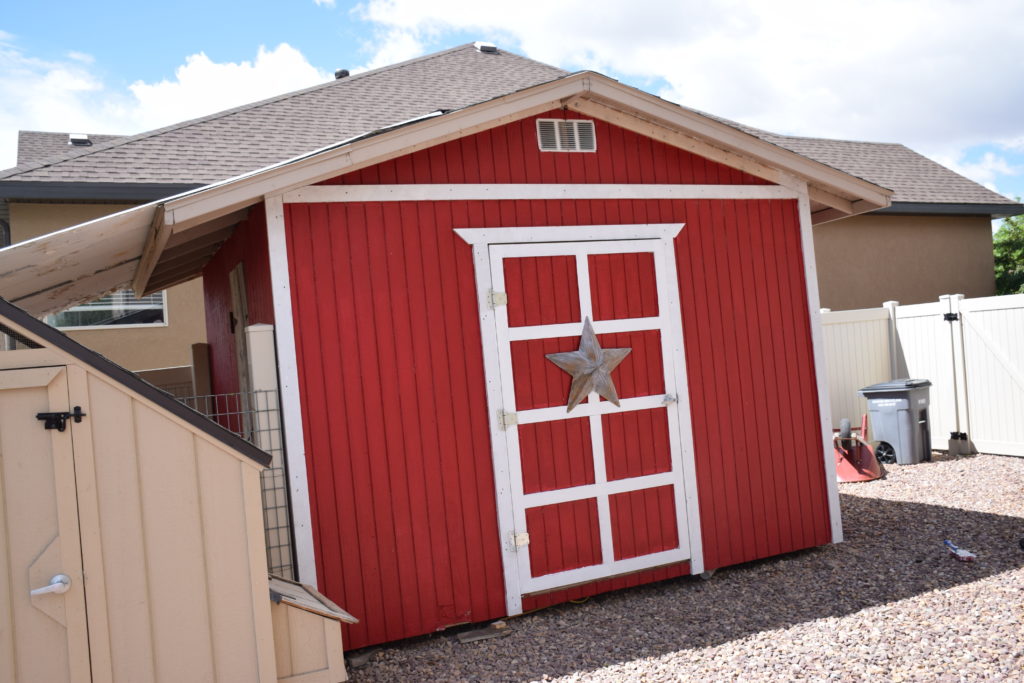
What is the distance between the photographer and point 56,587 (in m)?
2.91

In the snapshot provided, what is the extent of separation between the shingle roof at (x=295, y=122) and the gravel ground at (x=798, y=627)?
5731 millimetres

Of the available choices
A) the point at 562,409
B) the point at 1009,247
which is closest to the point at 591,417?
the point at 562,409

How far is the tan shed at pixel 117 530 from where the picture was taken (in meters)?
2.92

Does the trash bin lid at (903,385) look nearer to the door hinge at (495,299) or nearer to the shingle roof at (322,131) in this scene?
the shingle roof at (322,131)

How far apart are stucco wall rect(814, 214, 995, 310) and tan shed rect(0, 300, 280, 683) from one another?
1298 cm

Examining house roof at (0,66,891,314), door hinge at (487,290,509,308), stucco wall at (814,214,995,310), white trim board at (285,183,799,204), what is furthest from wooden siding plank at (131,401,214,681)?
stucco wall at (814,214,995,310)

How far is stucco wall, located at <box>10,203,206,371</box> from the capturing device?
9.59 meters

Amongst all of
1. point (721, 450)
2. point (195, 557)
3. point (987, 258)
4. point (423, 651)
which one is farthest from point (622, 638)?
point (987, 258)

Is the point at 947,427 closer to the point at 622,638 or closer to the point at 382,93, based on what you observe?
the point at 622,638

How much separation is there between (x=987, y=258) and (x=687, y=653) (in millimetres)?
15841

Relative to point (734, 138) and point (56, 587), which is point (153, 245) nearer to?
point (56, 587)

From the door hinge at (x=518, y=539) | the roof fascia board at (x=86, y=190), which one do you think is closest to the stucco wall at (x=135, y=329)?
the roof fascia board at (x=86, y=190)

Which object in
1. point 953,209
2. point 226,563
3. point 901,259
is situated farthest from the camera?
point 953,209

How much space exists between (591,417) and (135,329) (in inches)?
Answer: 308
